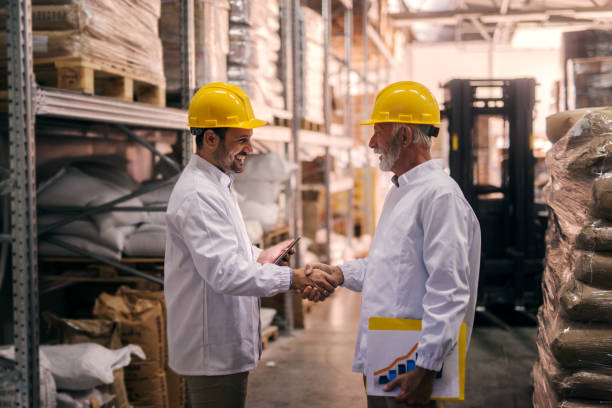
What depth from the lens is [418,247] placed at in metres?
2.34

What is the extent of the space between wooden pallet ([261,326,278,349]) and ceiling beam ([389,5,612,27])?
9.82m

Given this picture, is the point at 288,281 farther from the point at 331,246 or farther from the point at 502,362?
the point at 331,246

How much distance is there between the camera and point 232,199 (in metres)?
2.90

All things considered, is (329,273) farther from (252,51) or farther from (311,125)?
(311,125)

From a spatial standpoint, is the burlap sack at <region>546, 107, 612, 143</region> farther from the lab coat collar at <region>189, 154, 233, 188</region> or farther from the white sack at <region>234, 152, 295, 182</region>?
the white sack at <region>234, 152, 295, 182</region>

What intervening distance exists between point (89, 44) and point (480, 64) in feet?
60.0

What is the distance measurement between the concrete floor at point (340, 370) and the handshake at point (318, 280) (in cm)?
202

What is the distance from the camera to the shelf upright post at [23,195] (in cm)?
294

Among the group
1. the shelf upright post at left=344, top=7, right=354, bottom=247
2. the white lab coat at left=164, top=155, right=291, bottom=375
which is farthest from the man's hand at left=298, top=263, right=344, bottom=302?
the shelf upright post at left=344, top=7, right=354, bottom=247

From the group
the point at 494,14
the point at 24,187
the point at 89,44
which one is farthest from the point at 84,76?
the point at 494,14

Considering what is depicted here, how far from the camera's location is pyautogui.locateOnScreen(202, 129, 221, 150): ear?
9.42ft

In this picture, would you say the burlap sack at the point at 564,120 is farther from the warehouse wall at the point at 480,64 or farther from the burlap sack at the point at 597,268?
the warehouse wall at the point at 480,64

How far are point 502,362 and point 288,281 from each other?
3.78 meters

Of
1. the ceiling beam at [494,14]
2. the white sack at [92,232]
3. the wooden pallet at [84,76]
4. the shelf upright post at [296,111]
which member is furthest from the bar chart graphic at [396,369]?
the ceiling beam at [494,14]
